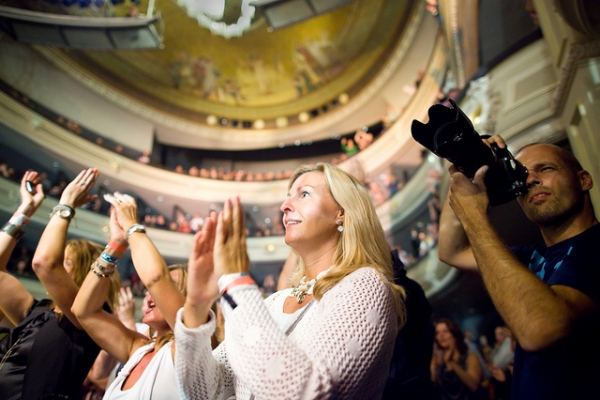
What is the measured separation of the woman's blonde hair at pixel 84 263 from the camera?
193 cm

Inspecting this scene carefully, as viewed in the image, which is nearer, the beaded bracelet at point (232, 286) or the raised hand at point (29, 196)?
the beaded bracelet at point (232, 286)

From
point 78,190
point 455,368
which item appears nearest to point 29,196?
point 78,190

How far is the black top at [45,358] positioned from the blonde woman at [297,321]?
836mm

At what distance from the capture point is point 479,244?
1102 mm

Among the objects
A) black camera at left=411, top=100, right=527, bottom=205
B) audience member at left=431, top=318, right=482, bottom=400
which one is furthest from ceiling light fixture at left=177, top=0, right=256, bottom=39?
black camera at left=411, top=100, right=527, bottom=205

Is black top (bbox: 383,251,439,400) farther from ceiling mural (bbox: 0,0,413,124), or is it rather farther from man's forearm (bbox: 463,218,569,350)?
ceiling mural (bbox: 0,0,413,124)

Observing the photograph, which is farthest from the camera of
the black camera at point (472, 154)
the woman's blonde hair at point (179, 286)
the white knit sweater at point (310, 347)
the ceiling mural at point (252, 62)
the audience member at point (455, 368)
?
the ceiling mural at point (252, 62)

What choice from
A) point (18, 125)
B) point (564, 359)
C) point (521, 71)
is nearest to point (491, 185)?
point (564, 359)

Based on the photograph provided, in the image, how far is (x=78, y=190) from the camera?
1842 mm

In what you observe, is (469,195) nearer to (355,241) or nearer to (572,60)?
(355,241)

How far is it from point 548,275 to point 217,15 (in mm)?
12189

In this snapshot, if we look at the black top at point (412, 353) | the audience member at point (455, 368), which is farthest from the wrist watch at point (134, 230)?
the audience member at point (455, 368)

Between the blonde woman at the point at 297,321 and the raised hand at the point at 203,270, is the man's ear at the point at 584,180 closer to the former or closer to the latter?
the blonde woman at the point at 297,321

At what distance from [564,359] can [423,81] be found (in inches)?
335
